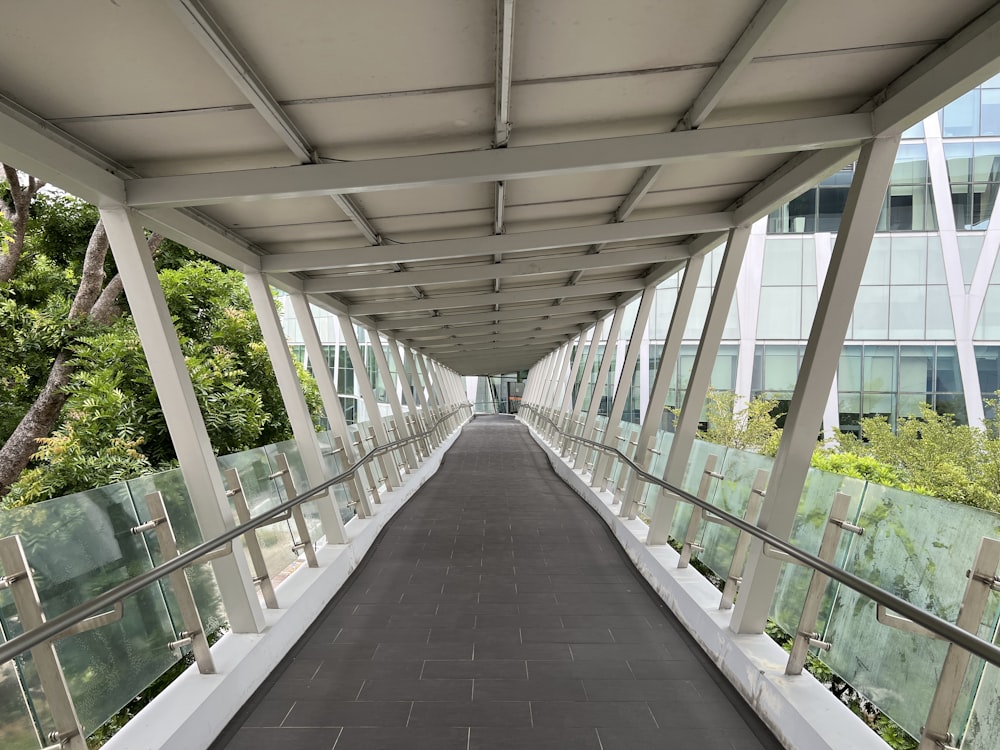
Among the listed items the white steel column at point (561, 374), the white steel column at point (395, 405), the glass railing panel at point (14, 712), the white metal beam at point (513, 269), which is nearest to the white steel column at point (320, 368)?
the white metal beam at point (513, 269)

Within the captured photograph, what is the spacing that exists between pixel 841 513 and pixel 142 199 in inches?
155

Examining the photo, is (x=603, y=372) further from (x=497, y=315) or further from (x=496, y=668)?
(x=496, y=668)

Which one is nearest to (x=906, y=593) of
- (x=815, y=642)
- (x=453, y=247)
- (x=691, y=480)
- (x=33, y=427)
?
(x=815, y=642)

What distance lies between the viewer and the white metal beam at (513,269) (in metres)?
7.77

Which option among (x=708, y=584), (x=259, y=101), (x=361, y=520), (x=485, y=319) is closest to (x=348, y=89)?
(x=259, y=101)

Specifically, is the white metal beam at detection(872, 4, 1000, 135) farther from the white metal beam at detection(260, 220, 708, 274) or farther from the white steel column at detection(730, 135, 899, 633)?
the white metal beam at detection(260, 220, 708, 274)

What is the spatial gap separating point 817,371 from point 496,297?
278 inches

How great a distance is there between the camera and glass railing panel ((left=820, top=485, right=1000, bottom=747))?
2768 millimetres

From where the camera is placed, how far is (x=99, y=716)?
3.01m

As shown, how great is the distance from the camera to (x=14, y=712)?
248cm

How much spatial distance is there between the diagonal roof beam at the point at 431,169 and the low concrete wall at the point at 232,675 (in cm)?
248

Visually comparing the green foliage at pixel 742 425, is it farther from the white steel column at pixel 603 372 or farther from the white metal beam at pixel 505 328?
the white steel column at pixel 603 372

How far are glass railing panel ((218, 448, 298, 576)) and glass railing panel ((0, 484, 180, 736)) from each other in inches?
49.6

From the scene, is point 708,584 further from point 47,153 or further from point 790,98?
point 47,153
